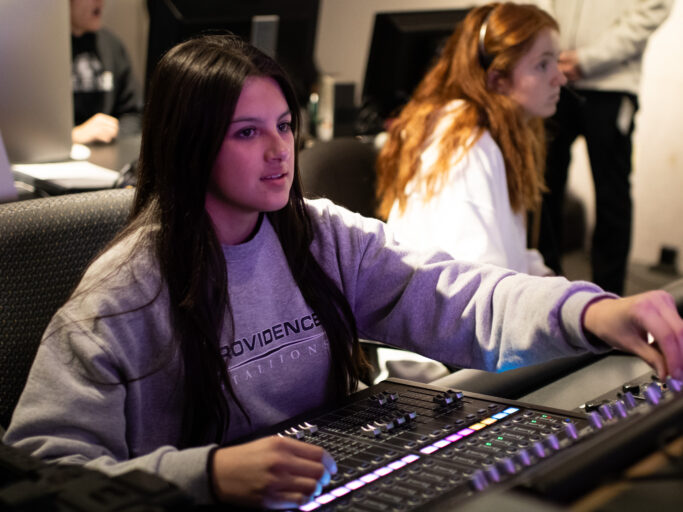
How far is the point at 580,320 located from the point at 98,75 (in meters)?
2.76

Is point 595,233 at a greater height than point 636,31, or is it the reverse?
point 636,31

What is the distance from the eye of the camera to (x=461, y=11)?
9.16ft

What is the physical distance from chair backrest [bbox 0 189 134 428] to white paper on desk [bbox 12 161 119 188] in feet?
2.41

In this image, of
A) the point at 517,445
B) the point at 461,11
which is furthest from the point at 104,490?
the point at 461,11

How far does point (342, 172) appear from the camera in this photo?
70.4 inches

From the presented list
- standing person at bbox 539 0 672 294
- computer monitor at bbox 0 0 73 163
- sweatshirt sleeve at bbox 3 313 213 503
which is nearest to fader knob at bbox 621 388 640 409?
sweatshirt sleeve at bbox 3 313 213 503

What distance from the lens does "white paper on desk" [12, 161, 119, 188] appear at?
1890mm

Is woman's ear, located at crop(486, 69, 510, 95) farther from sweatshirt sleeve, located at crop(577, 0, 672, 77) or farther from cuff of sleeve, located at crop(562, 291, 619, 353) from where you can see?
sweatshirt sleeve, located at crop(577, 0, 672, 77)

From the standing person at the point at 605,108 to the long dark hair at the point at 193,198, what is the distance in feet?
7.22

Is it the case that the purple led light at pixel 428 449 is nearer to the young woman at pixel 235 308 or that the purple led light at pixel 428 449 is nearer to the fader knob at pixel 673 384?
the young woman at pixel 235 308

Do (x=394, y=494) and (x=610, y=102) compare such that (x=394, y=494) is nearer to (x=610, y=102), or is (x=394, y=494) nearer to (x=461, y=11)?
(x=461, y=11)

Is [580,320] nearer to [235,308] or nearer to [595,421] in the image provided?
[595,421]

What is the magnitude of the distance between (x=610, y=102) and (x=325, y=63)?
2.50 metres

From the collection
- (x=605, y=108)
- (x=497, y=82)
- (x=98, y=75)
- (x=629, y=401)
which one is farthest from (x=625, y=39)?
(x=629, y=401)
